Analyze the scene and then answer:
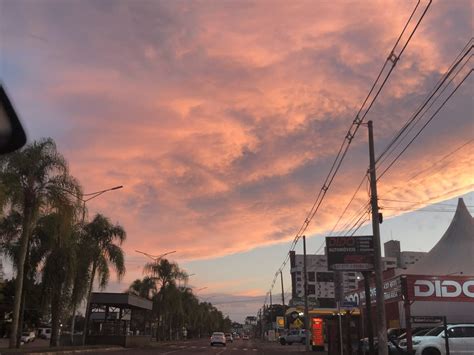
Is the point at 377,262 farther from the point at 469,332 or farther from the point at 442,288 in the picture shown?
the point at 442,288

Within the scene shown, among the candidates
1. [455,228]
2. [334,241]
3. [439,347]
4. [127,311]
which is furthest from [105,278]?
[455,228]

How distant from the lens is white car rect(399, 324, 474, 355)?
24266 mm

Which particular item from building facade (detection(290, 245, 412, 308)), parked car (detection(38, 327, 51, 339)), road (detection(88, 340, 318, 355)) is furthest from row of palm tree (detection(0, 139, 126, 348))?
building facade (detection(290, 245, 412, 308))

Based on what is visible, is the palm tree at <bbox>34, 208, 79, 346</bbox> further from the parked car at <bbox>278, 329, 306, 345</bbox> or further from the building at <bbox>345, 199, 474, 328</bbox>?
the parked car at <bbox>278, 329, 306, 345</bbox>

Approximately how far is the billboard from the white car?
12.7 feet

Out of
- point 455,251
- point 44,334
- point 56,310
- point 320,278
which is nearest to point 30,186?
point 56,310

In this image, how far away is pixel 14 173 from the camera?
2706cm

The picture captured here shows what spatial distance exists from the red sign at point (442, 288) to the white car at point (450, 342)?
496 centimetres

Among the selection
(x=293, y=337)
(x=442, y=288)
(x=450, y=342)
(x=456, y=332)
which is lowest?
(x=293, y=337)

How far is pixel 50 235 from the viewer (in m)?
30.7

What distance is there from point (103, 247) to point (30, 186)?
1530 centimetres

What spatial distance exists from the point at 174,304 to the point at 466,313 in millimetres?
37320

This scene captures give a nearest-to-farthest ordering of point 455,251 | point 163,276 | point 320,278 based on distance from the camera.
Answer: point 455,251
point 163,276
point 320,278

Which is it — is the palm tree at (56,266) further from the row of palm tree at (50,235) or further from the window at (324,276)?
the window at (324,276)
